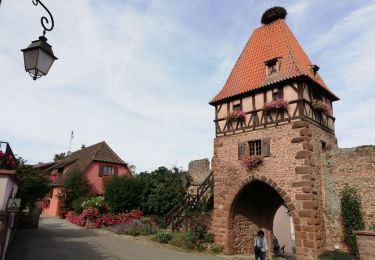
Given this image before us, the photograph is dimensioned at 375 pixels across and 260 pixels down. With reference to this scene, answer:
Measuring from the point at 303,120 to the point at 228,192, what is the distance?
16.9 feet

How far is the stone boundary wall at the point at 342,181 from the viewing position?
12.5 m

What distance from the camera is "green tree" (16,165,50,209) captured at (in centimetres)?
1577

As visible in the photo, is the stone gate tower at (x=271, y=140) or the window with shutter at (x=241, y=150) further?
the window with shutter at (x=241, y=150)

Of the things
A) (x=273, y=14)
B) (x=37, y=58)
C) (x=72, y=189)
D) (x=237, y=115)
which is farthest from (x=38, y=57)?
(x=72, y=189)

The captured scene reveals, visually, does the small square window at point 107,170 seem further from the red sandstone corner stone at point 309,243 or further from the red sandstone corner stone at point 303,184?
the red sandstone corner stone at point 309,243

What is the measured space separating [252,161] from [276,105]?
2.84 m

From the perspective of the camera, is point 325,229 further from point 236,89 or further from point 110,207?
point 110,207

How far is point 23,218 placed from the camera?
1886 cm

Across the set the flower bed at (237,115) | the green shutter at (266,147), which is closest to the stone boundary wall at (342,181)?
the green shutter at (266,147)

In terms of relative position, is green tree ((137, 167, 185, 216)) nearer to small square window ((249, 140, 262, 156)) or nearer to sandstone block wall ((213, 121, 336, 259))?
sandstone block wall ((213, 121, 336, 259))

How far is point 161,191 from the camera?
21.0 metres

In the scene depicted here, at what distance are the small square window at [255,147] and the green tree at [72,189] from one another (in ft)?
53.6

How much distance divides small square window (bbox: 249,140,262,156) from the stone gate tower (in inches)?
1.9

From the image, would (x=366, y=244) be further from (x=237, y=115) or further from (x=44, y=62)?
(x=44, y=62)
